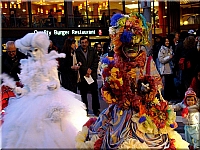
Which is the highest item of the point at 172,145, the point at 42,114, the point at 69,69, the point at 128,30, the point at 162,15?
the point at 162,15

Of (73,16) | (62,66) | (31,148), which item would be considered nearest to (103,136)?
(31,148)

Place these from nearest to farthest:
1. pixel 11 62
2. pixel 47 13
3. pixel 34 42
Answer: pixel 34 42 < pixel 11 62 < pixel 47 13

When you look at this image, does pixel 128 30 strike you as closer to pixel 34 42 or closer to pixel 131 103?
pixel 131 103

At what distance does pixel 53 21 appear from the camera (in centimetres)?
2167

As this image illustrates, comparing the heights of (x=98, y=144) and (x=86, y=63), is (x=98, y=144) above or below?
below

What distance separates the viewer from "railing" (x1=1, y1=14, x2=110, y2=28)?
20.7m

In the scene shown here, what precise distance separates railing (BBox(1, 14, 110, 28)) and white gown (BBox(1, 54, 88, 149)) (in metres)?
16.1

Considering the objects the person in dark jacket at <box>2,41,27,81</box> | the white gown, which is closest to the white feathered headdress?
the white gown

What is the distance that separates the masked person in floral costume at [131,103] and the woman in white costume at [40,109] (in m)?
0.27

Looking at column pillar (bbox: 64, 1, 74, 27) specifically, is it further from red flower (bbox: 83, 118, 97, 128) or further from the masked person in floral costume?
the masked person in floral costume

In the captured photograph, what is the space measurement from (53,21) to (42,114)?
58.0ft

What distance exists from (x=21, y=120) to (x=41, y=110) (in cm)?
25

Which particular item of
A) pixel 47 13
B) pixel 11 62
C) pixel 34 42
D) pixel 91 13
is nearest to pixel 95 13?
pixel 91 13

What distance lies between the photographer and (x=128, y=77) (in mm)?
4238
